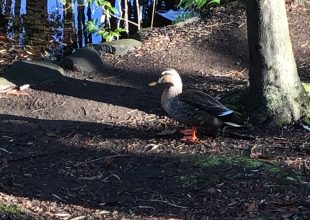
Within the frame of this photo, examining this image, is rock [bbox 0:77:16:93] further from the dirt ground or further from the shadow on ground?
the shadow on ground

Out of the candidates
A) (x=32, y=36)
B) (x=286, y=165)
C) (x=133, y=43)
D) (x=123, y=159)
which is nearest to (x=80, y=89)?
(x=133, y=43)

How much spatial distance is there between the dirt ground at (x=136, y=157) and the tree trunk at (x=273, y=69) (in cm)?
20

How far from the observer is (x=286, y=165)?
548 centimetres

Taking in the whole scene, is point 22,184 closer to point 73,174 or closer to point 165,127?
point 73,174

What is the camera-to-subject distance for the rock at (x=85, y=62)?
9.00 meters

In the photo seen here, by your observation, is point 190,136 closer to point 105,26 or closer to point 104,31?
point 104,31

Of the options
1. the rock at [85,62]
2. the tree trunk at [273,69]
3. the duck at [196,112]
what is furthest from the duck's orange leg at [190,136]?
the rock at [85,62]

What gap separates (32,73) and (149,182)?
3.98m

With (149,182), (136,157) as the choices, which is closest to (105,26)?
(136,157)

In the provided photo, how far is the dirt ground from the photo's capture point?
4.84 metres

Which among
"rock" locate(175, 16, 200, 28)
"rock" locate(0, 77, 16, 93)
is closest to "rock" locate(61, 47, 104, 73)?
"rock" locate(0, 77, 16, 93)

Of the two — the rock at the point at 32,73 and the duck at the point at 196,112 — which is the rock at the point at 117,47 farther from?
the duck at the point at 196,112

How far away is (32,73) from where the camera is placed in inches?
344

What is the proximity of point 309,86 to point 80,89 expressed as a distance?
3113 millimetres
